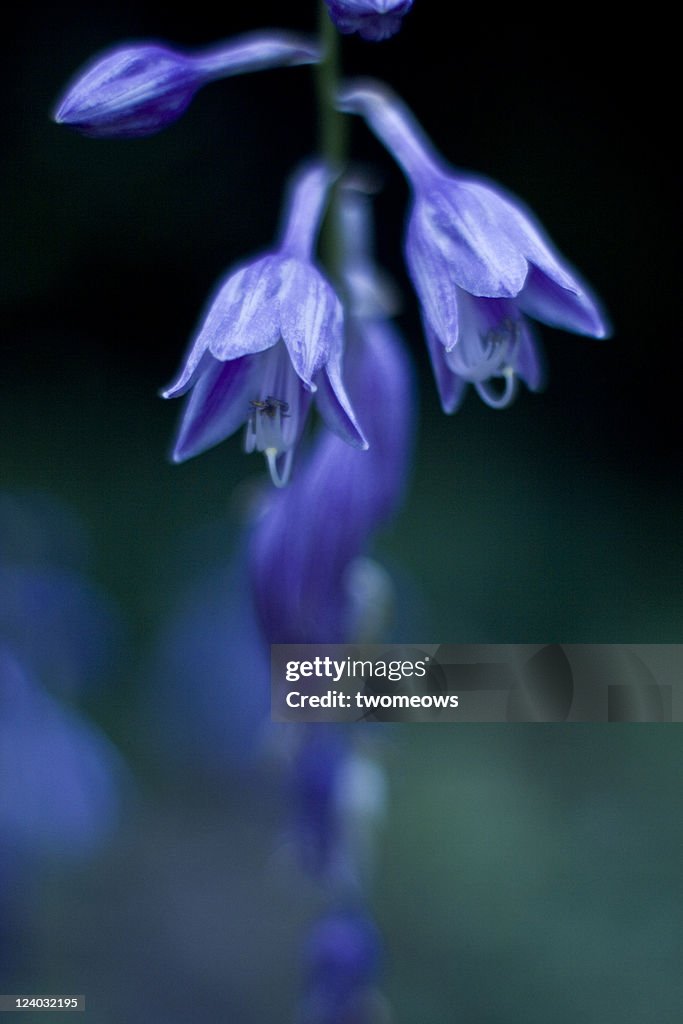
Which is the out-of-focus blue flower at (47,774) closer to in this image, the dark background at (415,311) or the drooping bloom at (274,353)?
the dark background at (415,311)

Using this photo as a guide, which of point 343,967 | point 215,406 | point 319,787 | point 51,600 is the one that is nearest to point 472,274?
point 215,406

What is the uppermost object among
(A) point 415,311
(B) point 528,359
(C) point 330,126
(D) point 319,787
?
(A) point 415,311

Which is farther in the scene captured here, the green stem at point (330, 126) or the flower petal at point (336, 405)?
the green stem at point (330, 126)

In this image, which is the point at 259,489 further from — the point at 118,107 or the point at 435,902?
the point at 435,902

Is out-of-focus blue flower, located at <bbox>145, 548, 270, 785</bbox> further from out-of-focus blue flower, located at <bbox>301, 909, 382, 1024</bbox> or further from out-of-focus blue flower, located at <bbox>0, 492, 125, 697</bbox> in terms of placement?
out-of-focus blue flower, located at <bbox>301, 909, 382, 1024</bbox>

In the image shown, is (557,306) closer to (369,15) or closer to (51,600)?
(369,15)

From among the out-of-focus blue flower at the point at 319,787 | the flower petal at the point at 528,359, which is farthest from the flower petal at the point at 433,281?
the out-of-focus blue flower at the point at 319,787

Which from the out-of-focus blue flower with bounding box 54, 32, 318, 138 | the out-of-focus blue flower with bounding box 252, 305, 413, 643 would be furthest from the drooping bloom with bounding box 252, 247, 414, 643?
the out-of-focus blue flower with bounding box 54, 32, 318, 138
